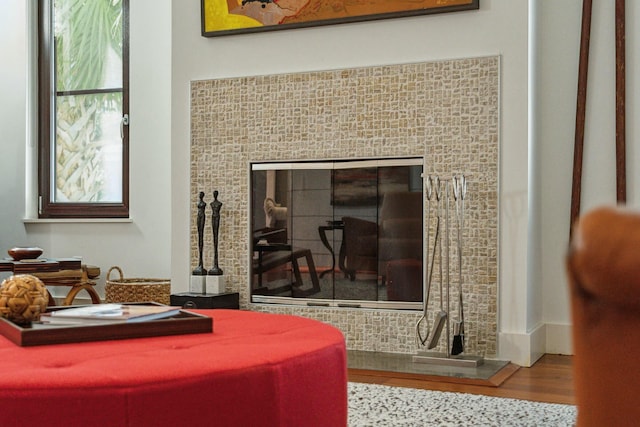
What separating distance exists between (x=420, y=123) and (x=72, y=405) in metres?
2.81

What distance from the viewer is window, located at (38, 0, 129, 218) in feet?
18.2

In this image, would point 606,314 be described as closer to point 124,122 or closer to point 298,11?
point 298,11

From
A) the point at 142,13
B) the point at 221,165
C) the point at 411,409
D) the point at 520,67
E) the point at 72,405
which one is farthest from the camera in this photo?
the point at 142,13

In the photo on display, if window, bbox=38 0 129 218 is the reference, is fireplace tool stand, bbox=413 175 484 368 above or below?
below

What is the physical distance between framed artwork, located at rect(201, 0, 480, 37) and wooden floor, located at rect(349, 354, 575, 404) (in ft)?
5.75

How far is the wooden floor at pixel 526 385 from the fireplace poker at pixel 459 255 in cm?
30

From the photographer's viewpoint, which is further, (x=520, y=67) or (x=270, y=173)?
(x=270, y=173)

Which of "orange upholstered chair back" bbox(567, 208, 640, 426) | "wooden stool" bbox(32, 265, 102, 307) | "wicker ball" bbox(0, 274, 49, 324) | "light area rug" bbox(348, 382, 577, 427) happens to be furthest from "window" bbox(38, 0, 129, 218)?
"orange upholstered chair back" bbox(567, 208, 640, 426)

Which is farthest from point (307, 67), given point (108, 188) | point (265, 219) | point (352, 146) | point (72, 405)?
point (72, 405)

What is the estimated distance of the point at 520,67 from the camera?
378 cm

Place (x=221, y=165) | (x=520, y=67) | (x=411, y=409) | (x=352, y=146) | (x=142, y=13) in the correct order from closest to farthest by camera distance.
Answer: (x=411, y=409)
(x=520, y=67)
(x=352, y=146)
(x=221, y=165)
(x=142, y=13)

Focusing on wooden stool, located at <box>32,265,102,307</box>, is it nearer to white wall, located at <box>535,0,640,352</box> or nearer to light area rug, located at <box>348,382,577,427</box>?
light area rug, located at <box>348,382,577,427</box>

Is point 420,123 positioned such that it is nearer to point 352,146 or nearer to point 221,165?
point 352,146

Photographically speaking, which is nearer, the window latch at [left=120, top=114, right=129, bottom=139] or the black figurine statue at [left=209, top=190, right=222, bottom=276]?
the black figurine statue at [left=209, top=190, right=222, bottom=276]
